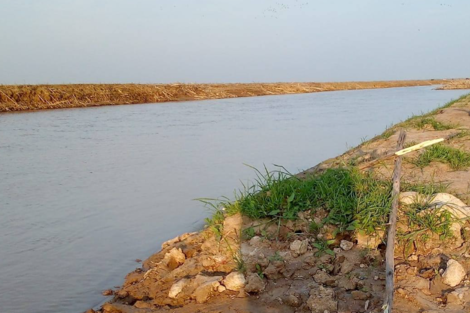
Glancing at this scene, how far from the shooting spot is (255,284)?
127 inches

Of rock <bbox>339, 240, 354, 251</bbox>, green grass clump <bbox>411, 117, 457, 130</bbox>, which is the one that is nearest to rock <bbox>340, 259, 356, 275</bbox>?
rock <bbox>339, 240, 354, 251</bbox>

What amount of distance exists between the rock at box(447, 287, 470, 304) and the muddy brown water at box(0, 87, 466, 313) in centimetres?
245

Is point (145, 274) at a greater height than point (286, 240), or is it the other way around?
point (286, 240)

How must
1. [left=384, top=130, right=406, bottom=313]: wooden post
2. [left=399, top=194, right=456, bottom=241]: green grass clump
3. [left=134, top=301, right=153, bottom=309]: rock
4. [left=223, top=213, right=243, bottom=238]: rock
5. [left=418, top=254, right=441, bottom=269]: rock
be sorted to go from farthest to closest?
[left=223, top=213, right=243, bottom=238]: rock, [left=399, top=194, right=456, bottom=241]: green grass clump, [left=134, top=301, right=153, bottom=309]: rock, [left=418, top=254, right=441, bottom=269]: rock, [left=384, top=130, right=406, bottom=313]: wooden post

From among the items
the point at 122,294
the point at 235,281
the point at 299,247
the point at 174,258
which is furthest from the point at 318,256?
the point at 122,294

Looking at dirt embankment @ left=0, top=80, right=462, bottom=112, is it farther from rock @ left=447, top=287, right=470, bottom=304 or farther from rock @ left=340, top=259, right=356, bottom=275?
rock @ left=447, top=287, right=470, bottom=304

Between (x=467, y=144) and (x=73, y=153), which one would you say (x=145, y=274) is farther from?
(x=73, y=153)

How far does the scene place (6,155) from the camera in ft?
31.3

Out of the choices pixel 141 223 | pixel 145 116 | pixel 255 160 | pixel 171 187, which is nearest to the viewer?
pixel 141 223

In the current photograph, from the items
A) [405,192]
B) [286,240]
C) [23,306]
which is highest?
[405,192]

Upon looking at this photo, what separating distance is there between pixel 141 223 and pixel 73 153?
5298 mm

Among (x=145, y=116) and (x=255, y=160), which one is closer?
(x=255, y=160)

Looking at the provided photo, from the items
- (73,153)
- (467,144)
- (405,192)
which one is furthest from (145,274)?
(73,153)

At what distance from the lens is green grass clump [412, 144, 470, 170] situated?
494 cm
